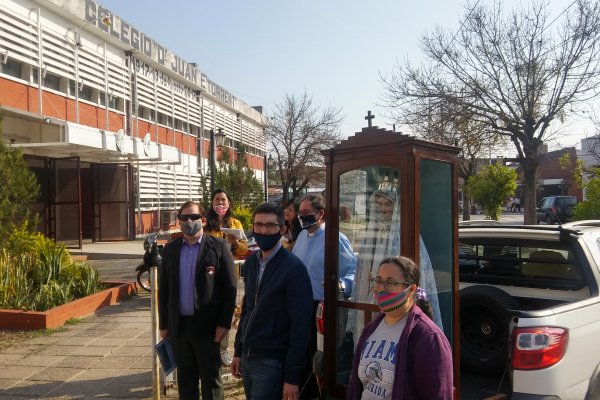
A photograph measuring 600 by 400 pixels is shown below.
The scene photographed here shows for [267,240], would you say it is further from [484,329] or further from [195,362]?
[484,329]

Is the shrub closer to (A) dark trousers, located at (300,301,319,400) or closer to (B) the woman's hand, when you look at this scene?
(B) the woman's hand

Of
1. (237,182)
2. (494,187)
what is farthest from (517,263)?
(494,187)

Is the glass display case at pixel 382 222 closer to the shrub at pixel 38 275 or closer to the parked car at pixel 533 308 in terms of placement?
the parked car at pixel 533 308

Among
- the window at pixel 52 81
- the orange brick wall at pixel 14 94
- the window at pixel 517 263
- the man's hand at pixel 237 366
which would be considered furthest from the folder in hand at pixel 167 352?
the window at pixel 52 81

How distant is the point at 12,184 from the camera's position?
8.49m

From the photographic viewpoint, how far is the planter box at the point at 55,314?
25.1 feet

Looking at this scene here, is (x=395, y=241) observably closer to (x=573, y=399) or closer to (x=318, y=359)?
(x=318, y=359)

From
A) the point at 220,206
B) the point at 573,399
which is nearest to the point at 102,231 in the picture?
the point at 220,206

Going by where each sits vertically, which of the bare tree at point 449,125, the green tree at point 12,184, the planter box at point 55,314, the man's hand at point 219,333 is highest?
the bare tree at point 449,125

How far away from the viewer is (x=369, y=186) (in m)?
3.73

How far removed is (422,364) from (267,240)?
139 centimetres

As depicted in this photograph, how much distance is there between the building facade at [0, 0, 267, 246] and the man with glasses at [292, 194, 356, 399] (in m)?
11.5

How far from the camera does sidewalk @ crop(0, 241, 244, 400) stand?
5469mm

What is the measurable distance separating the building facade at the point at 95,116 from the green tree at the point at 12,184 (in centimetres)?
536
